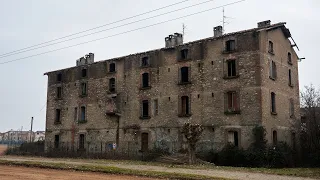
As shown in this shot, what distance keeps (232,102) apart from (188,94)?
391 centimetres

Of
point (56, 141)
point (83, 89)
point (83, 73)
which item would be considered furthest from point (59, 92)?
point (56, 141)

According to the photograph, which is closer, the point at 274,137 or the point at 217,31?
the point at 274,137

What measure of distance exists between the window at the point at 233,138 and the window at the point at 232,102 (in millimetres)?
1693

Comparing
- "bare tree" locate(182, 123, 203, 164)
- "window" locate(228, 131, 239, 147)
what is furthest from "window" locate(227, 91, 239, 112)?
"bare tree" locate(182, 123, 203, 164)

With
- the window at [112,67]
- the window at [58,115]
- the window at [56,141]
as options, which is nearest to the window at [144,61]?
the window at [112,67]

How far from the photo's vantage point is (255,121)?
27.8 metres

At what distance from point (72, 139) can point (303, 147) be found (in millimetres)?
Result: 22129

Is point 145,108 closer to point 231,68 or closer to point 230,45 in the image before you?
point 231,68

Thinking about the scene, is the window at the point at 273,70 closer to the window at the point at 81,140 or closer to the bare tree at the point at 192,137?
the bare tree at the point at 192,137

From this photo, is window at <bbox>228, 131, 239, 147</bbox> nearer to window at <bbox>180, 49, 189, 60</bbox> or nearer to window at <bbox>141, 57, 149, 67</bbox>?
window at <bbox>180, 49, 189, 60</bbox>

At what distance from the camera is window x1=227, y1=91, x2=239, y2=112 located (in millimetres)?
29078

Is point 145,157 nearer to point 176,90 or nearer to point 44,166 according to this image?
point 176,90

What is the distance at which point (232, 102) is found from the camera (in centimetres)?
2938

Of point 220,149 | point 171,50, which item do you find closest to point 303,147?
point 220,149
